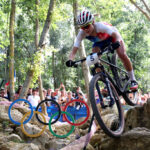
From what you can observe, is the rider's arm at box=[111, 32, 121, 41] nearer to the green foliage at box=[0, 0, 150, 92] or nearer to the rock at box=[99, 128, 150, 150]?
the rock at box=[99, 128, 150, 150]

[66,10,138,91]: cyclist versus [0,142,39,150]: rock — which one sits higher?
[66,10,138,91]: cyclist

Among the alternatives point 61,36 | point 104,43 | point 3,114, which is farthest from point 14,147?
point 61,36

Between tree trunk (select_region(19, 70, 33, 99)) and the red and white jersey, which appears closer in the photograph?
the red and white jersey

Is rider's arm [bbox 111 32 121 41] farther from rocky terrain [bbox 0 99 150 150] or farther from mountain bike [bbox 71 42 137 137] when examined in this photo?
rocky terrain [bbox 0 99 150 150]

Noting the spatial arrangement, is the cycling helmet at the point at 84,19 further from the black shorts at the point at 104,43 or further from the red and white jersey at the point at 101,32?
the black shorts at the point at 104,43

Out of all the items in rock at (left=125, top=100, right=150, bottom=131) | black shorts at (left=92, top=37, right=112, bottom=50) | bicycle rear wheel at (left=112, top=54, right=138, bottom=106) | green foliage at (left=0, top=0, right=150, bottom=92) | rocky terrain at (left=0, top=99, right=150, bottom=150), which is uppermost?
green foliage at (left=0, top=0, right=150, bottom=92)

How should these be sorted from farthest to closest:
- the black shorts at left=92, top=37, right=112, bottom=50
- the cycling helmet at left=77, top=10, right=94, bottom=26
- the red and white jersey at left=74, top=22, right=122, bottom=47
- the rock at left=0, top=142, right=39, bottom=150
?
→ the rock at left=0, top=142, right=39, bottom=150, the black shorts at left=92, top=37, right=112, bottom=50, the red and white jersey at left=74, top=22, right=122, bottom=47, the cycling helmet at left=77, top=10, right=94, bottom=26

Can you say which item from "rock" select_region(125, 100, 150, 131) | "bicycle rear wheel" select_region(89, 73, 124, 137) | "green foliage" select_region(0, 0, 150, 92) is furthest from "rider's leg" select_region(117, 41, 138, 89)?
"green foliage" select_region(0, 0, 150, 92)

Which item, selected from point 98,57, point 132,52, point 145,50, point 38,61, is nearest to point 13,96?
point 38,61

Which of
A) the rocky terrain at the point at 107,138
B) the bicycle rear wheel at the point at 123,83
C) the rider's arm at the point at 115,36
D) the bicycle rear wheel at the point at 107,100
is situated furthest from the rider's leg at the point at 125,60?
the bicycle rear wheel at the point at 107,100

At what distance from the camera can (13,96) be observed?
441 inches

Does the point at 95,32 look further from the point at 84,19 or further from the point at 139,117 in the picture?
the point at 139,117

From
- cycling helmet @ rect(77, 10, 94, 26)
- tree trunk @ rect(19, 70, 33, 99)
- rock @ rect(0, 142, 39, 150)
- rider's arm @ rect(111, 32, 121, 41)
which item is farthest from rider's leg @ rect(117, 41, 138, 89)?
tree trunk @ rect(19, 70, 33, 99)

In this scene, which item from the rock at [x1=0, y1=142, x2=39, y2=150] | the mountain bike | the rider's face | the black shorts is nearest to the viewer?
the mountain bike
